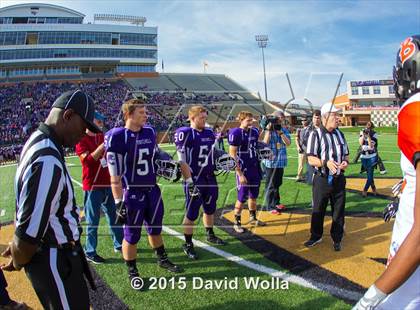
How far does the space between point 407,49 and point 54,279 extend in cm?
256

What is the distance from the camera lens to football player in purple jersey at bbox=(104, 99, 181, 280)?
13.3ft

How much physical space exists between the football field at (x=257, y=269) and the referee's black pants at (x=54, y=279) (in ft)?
5.31

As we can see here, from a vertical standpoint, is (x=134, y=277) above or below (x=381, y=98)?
below

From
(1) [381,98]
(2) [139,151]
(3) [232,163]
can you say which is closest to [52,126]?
(2) [139,151]

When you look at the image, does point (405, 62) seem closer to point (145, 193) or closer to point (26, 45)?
point (145, 193)

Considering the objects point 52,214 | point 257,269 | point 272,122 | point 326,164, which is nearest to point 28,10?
point 272,122

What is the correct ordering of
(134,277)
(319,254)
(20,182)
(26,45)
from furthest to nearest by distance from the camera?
1. (26,45)
2. (319,254)
3. (134,277)
4. (20,182)

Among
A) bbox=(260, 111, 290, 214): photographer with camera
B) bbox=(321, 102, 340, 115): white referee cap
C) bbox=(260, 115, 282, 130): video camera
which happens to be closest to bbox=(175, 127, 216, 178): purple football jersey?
bbox=(321, 102, 340, 115): white referee cap

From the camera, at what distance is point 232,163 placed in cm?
572

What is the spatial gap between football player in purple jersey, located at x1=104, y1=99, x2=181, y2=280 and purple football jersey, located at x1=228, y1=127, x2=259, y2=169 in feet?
6.65

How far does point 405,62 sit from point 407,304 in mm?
1265

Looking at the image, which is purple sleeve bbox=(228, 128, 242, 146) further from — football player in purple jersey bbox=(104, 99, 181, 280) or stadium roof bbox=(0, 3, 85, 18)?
stadium roof bbox=(0, 3, 85, 18)

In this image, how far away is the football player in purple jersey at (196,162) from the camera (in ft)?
16.5

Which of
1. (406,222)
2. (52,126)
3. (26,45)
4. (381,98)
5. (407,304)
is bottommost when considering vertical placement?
(407,304)
